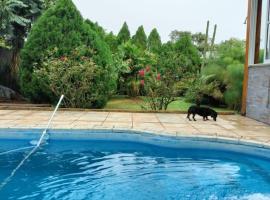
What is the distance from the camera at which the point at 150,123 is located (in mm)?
7297

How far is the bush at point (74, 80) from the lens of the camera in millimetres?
9094

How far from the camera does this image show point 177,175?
461cm

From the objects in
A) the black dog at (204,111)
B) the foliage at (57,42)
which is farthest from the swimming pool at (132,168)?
the foliage at (57,42)

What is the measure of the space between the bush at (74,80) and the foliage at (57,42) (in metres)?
0.23

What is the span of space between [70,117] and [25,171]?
3.30 meters

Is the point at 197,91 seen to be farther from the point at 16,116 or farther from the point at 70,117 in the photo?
the point at 16,116

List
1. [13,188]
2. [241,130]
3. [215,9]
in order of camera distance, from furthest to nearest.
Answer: [215,9], [241,130], [13,188]

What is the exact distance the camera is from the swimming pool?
13.1 feet

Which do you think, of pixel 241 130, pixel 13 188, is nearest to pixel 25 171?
pixel 13 188

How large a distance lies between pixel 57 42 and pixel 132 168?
5965 mm

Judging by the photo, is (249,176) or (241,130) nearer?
(249,176)

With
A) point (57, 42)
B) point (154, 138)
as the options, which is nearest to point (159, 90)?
point (57, 42)

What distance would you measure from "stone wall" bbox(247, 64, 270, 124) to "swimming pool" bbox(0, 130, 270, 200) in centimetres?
255

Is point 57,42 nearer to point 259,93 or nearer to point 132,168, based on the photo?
point 259,93
